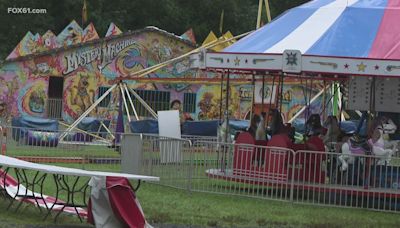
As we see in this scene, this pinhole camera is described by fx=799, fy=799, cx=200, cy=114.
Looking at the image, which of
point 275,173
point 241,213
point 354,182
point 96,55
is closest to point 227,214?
point 241,213

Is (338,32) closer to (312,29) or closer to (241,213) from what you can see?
(312,29)

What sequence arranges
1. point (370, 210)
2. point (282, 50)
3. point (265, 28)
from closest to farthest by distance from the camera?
point (370, 210), point (282, 50), point (265, 28)

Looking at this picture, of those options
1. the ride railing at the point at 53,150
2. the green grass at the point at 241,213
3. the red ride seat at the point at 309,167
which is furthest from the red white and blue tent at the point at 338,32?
the ride railing at the point at 53,150

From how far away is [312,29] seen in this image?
1639 centimetres

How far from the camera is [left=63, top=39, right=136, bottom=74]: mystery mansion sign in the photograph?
36281 mm

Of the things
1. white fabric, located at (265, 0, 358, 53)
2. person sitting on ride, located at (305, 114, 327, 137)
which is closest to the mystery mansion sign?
person sitting on ride, located at (305, 114, 327, 137)

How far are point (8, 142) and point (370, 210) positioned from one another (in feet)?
35.9

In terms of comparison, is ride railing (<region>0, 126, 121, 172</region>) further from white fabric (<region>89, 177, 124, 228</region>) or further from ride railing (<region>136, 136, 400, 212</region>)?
white fabric (<region>89, 177, 124, 228</region>)

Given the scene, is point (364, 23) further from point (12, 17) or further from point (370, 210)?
point (12, 17)

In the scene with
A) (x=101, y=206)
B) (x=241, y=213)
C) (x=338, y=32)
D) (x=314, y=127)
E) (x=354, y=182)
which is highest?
(x=338, y=32)

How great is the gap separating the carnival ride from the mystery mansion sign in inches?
771

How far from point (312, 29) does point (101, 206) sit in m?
7.91

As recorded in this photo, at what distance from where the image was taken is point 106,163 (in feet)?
66.5

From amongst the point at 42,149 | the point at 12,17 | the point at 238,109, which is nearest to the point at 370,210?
the point at 42,149
